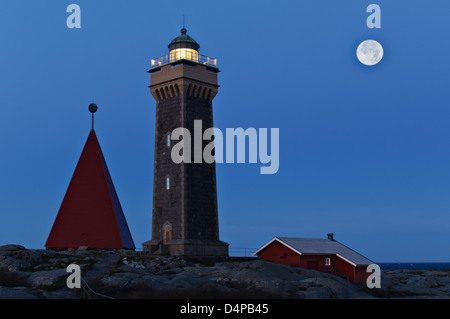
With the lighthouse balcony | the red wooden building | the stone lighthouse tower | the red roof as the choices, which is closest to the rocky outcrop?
the red wooden building

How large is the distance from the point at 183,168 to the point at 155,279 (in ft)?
57.9

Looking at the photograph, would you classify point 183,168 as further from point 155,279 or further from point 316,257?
point 155,279

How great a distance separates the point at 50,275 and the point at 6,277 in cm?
Answer: 291

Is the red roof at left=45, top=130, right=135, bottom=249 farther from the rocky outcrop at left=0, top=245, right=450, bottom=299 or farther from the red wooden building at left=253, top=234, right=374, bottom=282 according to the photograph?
the red wooden building at left=253, top=234, right=374, bottom=282

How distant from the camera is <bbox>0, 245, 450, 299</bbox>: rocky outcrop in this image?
1291 inches

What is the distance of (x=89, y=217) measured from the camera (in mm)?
53500

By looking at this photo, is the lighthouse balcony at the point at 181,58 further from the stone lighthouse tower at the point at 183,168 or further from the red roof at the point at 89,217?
the red roof at the point at 89,217

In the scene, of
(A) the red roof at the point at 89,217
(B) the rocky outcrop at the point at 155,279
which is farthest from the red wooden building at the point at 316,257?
(A) the red roof at the point at 89,217

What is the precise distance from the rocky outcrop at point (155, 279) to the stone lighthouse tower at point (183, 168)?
5.38 m

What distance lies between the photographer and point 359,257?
5578 centimetres

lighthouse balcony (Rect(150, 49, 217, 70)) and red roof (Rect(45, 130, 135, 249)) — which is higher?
lighthouse balcony (Rect(150, 49, 217, 70))

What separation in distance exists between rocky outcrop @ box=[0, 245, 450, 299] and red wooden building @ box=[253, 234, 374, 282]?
4.37 metres
